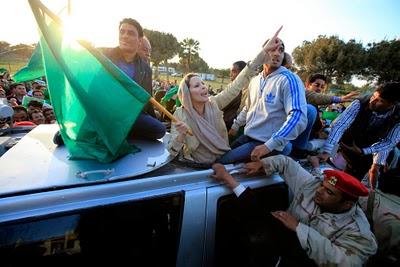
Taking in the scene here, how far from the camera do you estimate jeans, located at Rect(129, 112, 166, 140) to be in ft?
7.92

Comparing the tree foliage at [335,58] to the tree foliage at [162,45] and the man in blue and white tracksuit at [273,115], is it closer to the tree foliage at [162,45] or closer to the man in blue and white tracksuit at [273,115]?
the tree foliage at [162,45]

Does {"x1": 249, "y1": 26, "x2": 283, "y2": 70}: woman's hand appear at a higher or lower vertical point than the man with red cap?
higher

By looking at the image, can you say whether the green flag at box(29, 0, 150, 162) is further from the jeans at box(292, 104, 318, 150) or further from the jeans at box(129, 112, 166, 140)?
the jeans at box(292, 104, 318, 150)

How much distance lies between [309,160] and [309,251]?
3.65ft

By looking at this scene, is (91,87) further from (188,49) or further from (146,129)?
(188,49)

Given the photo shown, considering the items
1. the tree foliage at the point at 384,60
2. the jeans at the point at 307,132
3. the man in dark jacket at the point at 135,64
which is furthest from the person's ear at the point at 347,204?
the tree foliage at the point at 384,60

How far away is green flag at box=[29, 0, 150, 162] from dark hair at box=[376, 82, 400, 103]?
2.98 meters

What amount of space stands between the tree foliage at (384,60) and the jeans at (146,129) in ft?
133

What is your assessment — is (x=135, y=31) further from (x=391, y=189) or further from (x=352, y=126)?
(x=391, y=189)

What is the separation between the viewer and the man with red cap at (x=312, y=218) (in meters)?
1.80

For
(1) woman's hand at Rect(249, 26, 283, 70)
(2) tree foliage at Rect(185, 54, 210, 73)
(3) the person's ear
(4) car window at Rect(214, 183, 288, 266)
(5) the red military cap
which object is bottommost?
(2) tree foliage at Rect(185, 54, 210, 73)

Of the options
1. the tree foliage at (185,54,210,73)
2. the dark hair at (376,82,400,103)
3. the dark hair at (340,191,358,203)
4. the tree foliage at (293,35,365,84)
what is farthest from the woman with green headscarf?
the tree foliage at (185,54,210,73)

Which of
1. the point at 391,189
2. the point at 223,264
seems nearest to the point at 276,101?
the point at 223,264

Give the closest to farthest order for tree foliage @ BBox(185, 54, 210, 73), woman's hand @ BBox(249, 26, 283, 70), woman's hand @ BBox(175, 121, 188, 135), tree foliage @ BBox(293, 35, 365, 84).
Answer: woman's hand @ BBox(175, 121, 188, 135) → woman's hand @ BBox(249, 26, 283, 70) → tree foliage @ BBox(293, 35, 365, 84) → tree foliage @ BBox(185, 54, 210, 73)
